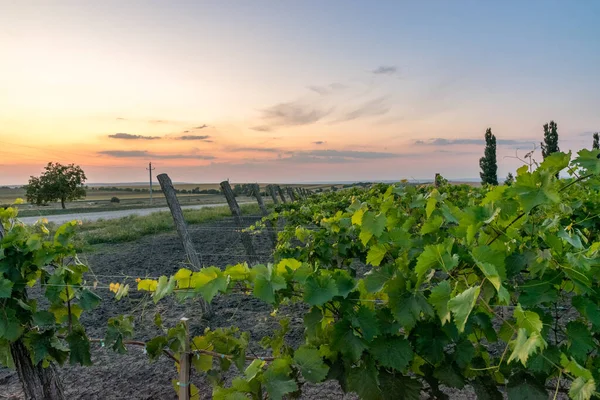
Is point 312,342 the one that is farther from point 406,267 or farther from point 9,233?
A: point 9,233

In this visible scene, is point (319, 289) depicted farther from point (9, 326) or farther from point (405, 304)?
point (9, 326)

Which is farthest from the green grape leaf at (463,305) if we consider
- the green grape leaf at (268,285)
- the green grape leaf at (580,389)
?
the green grape leaf at (268,285)

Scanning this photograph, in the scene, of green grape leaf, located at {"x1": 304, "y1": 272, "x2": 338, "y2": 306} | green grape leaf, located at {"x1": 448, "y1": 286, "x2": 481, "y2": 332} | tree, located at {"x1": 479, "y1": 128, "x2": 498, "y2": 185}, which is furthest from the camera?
tree, located at {"x1": 479, "y1": 128, "x2": 498, "y2": 185}

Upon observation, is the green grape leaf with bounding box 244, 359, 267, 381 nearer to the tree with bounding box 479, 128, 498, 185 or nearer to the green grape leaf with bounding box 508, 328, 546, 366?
the green grape leaf with bounding box 508, 328, 546, 366

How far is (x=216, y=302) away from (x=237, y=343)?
4214 mm

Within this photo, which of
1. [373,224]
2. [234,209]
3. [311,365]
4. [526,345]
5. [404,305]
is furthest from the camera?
[234,209]

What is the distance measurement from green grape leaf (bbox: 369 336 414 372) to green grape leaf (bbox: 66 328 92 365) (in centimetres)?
171

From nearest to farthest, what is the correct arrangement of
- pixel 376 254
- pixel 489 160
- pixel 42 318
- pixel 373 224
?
pixel 373 224 → pixel 376 254 → pixel 42 318 → pixel 489 160

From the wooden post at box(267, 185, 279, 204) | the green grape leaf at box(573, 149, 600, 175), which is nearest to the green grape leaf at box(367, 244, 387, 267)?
the green grape leaf at box(573, 149, 600, 175)

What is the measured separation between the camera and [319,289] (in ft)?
5.11

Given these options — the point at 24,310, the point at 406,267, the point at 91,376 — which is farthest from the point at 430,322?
the point at 91,376

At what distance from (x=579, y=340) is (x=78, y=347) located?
8.01 ft

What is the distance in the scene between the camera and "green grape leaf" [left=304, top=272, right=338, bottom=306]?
1.52m

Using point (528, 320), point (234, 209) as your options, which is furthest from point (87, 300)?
point (234, 209)
